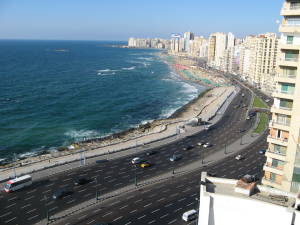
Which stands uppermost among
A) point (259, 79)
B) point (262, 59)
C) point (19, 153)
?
point (262, 59)

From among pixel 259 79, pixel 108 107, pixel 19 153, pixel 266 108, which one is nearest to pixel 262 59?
pixel 259 79

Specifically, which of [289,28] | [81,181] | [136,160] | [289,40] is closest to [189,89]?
[136,160]

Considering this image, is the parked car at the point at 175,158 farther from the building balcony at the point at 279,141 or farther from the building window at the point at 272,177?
the building balcony at the point at 279,141

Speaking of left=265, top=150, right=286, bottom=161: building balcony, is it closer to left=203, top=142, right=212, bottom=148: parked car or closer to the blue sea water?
left=203, top=142, right=212, bottom=148: parked car

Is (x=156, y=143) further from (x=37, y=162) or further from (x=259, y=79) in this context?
(x=259, y=79)

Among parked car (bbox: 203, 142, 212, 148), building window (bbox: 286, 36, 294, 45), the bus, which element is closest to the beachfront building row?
parked car (bbox: 203, 142, 212, 148)
